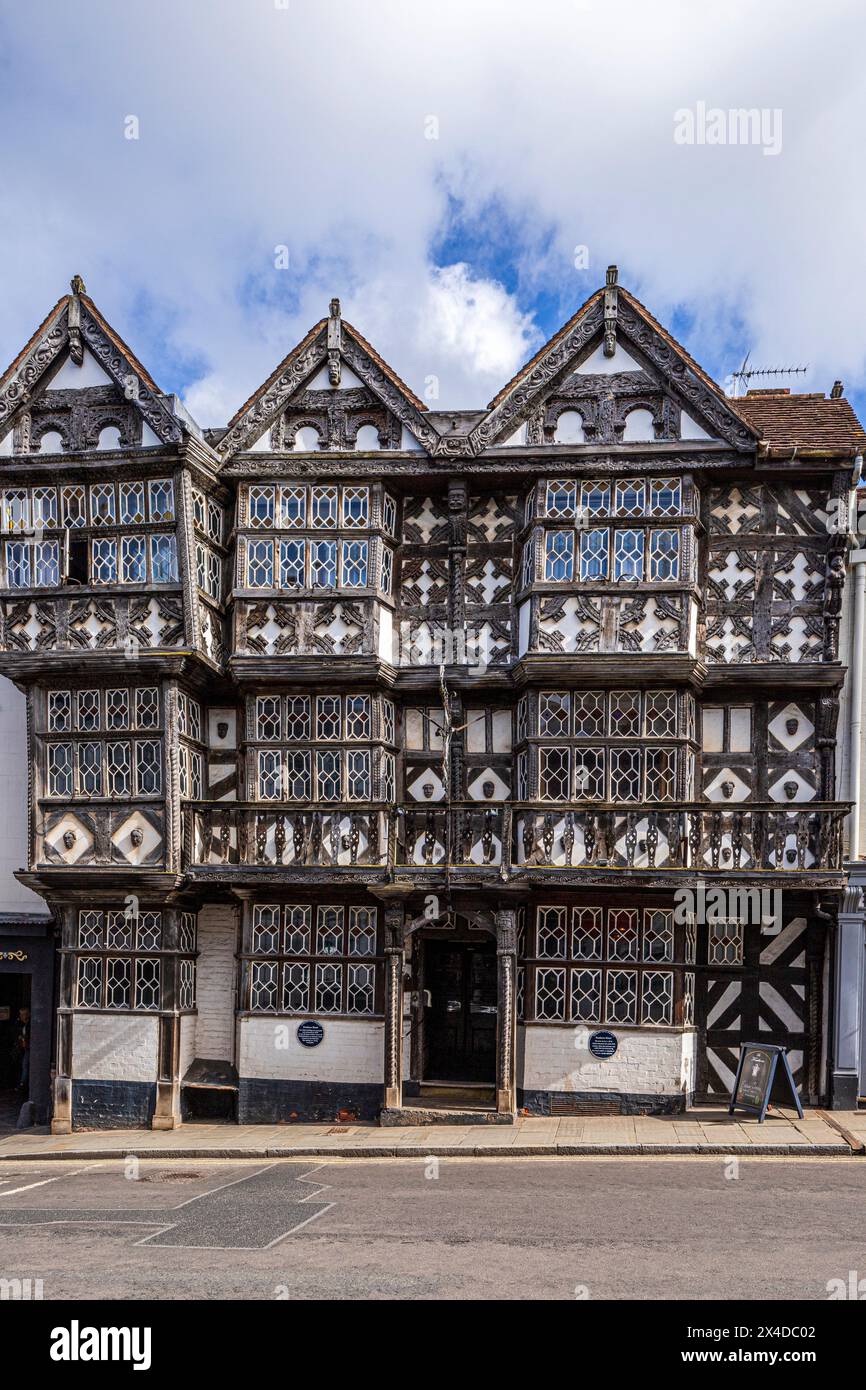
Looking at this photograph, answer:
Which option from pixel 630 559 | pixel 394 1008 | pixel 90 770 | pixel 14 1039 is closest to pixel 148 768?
pixel 90 770

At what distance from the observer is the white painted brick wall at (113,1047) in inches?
784

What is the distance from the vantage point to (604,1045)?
19.2 metres

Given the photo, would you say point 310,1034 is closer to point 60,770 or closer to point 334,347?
point 60,770

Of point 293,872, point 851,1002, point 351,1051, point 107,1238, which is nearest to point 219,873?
point 293,872

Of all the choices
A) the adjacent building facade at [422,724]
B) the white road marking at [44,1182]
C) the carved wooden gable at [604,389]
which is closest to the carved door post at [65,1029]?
the adjacent building facade at [422,724]

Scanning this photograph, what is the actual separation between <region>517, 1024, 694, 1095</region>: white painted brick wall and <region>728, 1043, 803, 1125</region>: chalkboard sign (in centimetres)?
84

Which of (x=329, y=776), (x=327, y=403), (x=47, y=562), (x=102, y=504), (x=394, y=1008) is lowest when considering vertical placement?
(x=394, y=1008)

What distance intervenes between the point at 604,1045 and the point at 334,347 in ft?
36.8

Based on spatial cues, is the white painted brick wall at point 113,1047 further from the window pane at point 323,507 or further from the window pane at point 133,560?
the window pane at point 323,507

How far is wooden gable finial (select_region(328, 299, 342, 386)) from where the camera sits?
66.5ft

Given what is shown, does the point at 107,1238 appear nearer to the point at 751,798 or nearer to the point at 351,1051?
the point at 351,1051

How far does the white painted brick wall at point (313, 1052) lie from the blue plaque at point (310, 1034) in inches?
2.4

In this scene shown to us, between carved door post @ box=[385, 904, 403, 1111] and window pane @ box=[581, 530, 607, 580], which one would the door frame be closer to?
carved door post @ box=[385, 904, 403, 1111]

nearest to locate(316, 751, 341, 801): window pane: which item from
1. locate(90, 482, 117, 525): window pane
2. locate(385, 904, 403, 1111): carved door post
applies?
locate(385, 904, 403, 1111): carved door post
